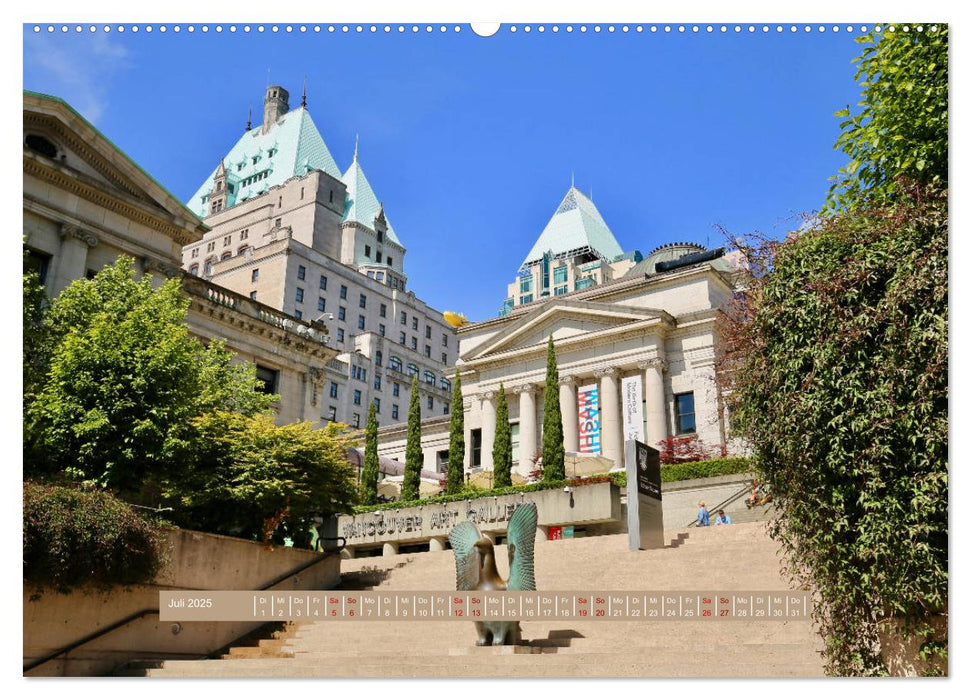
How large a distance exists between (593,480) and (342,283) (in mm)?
54261

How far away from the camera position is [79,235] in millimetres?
24438

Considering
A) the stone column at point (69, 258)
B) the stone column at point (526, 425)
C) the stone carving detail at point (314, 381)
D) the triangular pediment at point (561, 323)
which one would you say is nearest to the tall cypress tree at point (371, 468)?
the stone carving detail at point (314, 381)

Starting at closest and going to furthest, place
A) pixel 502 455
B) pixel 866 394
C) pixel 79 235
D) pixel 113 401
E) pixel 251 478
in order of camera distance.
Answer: pixel 866 394 < pixel 113 401 < pixel 251 478 < pixel 79 235 < pixel 502 455

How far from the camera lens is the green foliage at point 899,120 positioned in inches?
393

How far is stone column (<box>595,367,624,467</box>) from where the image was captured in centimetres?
4484

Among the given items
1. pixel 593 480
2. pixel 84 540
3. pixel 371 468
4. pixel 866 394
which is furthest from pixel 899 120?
pixel 371 468

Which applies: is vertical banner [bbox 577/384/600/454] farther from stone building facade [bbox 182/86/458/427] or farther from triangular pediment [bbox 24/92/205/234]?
triangular pediment [bbox 24/92/205/234]

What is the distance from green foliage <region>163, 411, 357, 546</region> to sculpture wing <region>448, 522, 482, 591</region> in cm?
635

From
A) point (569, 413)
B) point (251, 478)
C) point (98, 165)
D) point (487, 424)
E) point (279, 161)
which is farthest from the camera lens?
point (487, 424)

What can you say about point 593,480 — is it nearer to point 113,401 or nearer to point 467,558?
point 113,401

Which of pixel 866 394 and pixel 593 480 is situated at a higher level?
pixel 593 480

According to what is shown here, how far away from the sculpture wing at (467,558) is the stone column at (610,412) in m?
31.7

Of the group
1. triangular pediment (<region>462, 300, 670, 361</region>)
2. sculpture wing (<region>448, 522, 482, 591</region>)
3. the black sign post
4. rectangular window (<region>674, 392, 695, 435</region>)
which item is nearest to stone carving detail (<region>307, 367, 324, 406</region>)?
triangular pediment (<region>462, 300, 670, 361</region>)

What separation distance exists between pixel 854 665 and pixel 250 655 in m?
8.99
